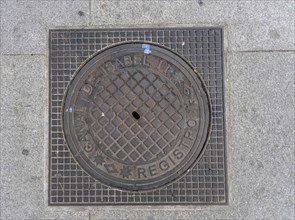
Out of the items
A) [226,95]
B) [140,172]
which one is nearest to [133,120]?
[140,172]

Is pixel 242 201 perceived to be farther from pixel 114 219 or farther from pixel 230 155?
pixel 114 219

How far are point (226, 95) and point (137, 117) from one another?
0.83m

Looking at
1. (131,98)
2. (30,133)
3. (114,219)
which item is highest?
(131,98)

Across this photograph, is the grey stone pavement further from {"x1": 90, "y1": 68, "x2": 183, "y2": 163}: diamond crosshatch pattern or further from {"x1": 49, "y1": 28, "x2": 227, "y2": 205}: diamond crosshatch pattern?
{"x1": 90, "y1": 68, "x2": 183, "y2": 163}: diamond crosshatch pattern

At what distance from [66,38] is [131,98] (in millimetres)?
818

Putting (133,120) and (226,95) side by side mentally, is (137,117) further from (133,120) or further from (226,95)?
(226,95)

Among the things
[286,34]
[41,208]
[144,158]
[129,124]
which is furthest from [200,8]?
[41,208]

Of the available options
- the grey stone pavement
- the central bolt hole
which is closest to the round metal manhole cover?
the central bolt hole

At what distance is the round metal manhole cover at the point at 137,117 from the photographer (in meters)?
2.79

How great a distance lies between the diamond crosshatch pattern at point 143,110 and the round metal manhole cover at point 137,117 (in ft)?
0.22

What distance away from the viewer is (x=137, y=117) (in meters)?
2.83

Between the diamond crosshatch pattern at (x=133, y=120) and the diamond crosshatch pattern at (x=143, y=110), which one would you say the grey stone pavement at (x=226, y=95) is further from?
the diamond crosshatch pattern at (x=133, y=120)

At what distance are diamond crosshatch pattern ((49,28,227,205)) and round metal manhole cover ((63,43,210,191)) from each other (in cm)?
7

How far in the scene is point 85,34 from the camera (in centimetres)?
289
